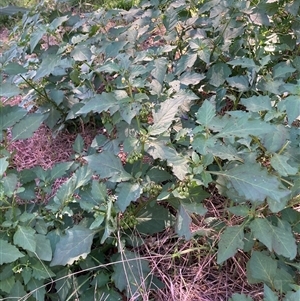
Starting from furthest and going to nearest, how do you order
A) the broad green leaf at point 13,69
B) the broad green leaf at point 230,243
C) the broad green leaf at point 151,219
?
the broad green leaf at point 13,69 → the broad green leaf at point 151,219 → the broad green leaf at point 230,243

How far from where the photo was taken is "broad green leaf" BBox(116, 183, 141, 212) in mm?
1341

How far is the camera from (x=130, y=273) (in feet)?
4.71

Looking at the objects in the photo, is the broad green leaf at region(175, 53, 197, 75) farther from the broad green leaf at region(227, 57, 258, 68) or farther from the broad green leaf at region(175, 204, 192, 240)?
the broad green leaf at region(175, 204, 192, 240)

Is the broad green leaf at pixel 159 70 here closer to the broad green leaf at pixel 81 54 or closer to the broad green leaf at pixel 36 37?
the broad green leaf at pixel 81 54

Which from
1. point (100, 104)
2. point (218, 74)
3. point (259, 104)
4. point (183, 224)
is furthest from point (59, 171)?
point (218, 74)

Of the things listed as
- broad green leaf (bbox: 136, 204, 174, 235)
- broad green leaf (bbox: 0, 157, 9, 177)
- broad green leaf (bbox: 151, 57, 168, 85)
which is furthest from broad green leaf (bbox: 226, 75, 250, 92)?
broad green leaf (bbox: 0, 157, 9, 177)

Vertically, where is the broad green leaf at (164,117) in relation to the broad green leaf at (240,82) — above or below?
above

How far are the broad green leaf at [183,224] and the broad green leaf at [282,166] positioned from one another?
1.13 ft

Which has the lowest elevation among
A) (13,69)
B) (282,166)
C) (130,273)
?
(130,273)

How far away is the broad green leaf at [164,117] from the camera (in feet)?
4.60

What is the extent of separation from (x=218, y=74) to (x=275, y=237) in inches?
36.9

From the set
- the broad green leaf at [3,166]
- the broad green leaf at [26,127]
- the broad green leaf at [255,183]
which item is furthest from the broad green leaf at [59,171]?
the broad green leaf at [255,183]

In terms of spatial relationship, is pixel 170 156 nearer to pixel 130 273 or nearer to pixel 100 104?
pixel 100 104

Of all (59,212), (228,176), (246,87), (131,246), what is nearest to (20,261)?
(59,212)
